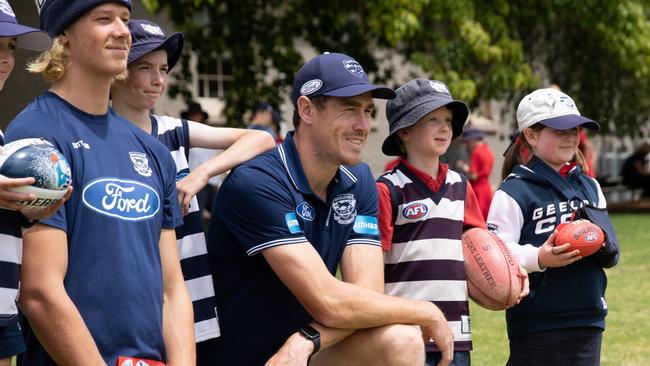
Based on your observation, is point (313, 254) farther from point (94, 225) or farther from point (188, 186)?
point (94, 225)

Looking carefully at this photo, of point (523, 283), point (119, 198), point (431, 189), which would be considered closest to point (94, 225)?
point (119, 198)

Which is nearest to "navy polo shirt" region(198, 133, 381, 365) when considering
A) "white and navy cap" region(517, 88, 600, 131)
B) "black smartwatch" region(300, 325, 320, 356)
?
"black smartwatch" region(300, 325, 320, 356)

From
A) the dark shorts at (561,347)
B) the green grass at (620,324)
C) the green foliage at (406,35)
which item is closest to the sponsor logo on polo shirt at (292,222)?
the dark shorts at (561,347)

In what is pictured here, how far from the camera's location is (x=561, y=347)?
5.33 metres

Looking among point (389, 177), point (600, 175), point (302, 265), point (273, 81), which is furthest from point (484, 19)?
point (600, 175)

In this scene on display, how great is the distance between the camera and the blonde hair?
140 inches

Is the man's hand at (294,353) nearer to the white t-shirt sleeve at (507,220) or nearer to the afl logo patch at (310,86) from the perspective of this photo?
the afl logo patch at (310,86)

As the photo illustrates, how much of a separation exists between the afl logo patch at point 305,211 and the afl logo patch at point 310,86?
503mm

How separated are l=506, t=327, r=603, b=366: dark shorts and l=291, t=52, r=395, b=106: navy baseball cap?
1.68 m

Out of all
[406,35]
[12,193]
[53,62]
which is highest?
[53,62]

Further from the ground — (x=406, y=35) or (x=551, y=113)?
(x=551, y=113)

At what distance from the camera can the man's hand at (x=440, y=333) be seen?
14.1 feet

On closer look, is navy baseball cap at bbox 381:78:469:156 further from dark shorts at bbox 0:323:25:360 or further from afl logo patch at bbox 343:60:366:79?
dark shorts at bbox 0:323:25:360

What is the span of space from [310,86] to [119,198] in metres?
1.32
